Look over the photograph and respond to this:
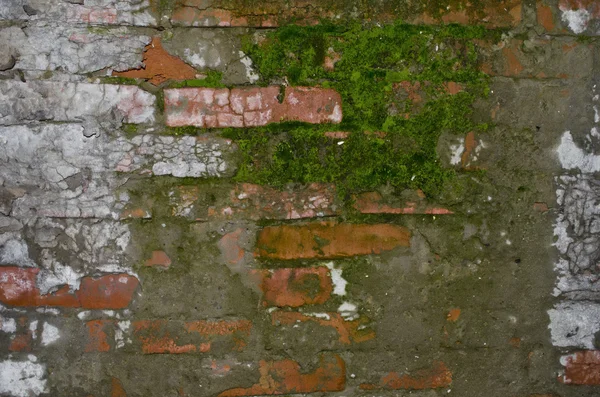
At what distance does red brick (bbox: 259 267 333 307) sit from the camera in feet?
4.55

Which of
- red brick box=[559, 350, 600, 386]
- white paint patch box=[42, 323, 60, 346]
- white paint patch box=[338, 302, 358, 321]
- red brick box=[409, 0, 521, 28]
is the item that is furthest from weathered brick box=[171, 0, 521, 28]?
red brick box=[559, 350, 600, 386]

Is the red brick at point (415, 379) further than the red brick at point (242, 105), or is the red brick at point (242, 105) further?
the red brick at point (415, 379)

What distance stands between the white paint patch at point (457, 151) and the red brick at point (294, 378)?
744mm

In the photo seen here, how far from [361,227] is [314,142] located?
0.31 metres

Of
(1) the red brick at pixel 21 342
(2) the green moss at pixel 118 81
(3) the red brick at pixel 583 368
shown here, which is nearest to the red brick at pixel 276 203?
(2) the green moss at pixel 118 81

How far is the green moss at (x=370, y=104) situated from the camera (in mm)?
1316

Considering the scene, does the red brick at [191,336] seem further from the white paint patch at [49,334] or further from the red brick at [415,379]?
the red brick at [415,379]

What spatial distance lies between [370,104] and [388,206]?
32cm

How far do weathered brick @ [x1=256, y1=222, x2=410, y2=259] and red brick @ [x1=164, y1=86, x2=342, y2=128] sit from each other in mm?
346

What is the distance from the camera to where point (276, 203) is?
136 cm

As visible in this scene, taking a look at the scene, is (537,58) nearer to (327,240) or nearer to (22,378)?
(327,240)

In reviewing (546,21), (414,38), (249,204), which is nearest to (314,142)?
(249,204)

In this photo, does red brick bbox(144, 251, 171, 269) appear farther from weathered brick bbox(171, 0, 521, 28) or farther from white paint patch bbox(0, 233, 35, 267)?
weathered brick bbox(171, 0, 521, 28)

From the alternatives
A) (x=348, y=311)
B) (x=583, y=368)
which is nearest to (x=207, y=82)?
(x=348, y=311)
